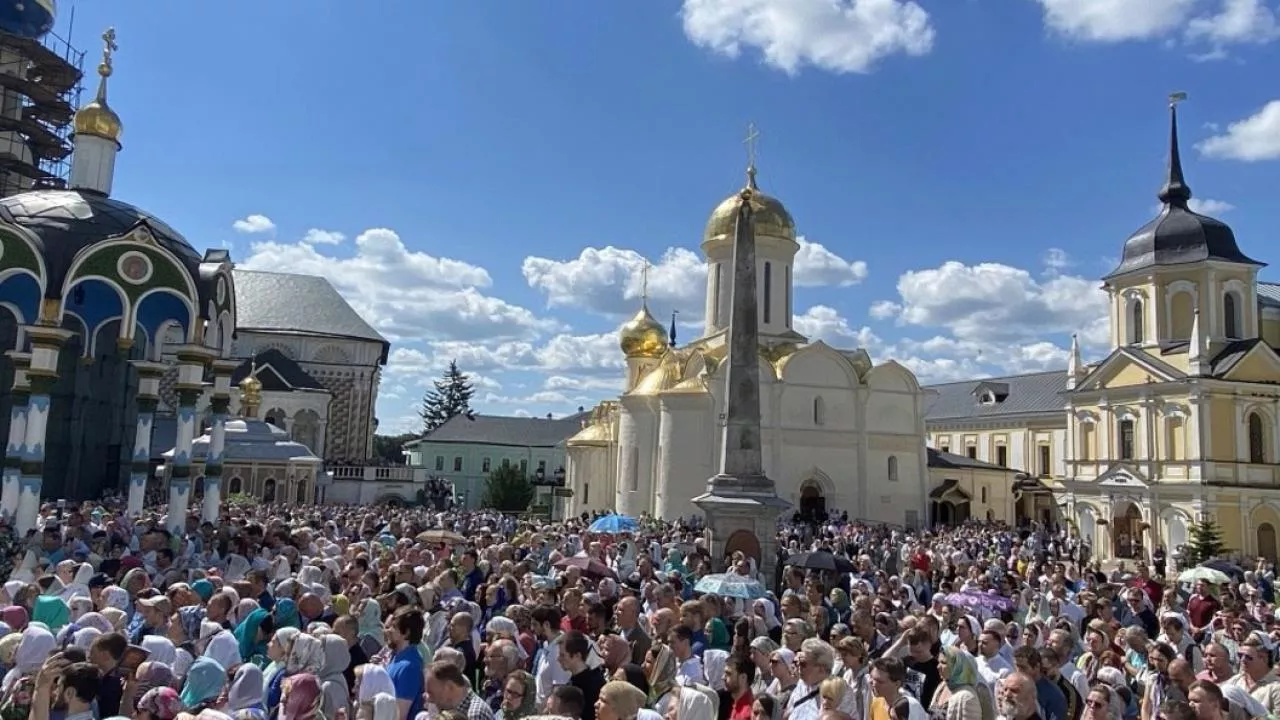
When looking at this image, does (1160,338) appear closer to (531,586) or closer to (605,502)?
(605,502)

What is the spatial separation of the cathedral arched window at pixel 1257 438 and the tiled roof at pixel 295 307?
44114 mm

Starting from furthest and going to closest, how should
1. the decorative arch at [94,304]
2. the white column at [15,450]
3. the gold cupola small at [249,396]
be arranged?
the gold cupola small at [249,396], the decorative arch at [94,304], the white column at [15,450]

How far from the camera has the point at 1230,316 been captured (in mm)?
34938

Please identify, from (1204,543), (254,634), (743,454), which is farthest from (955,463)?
(254,634)

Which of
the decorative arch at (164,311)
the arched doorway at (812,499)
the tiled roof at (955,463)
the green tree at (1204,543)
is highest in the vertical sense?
the decorative arch at (164,311)

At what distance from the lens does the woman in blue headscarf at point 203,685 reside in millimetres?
5277

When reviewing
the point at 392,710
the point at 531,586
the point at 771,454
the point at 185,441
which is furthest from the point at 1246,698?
the point at 771,454

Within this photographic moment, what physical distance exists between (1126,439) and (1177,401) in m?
2.71

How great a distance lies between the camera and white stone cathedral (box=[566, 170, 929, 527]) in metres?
34.8

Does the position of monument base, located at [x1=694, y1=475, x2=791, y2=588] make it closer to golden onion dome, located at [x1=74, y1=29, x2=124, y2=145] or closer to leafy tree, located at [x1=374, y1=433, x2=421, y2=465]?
golden onion dome, located at [x1=74, y1=29, x2=124, y2=145]

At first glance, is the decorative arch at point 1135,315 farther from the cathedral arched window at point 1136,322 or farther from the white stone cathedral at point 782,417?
the white stone cathedral at point 782,417

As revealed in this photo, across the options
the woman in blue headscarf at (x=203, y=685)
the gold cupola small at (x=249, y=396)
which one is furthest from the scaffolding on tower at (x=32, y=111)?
the woman in blue headscarf at (x=203, y=685)

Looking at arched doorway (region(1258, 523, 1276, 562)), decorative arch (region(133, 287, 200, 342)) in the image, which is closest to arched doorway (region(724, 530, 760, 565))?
decorative arch (region(133, 287, 200, 342))

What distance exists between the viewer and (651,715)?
441 cm
